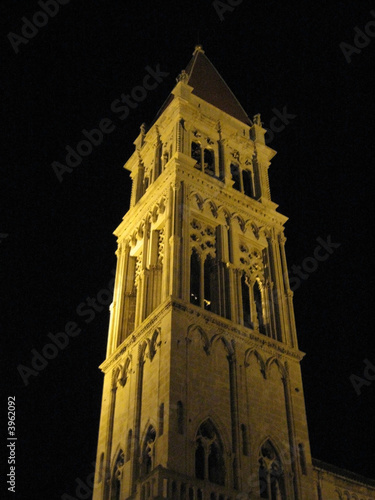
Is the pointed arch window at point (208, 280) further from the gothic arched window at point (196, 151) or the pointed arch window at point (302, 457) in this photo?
the gothic arched window at point (196, 151)

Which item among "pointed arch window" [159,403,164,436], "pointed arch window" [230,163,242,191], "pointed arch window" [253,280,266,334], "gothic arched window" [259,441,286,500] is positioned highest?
"pointed arch window" [230,163,242,191]

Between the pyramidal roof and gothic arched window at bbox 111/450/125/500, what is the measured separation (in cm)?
2151

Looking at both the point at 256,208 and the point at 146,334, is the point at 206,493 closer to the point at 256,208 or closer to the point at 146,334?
the point at 146,334

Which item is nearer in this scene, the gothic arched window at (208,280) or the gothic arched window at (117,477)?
the gothic arched window at (117,477)

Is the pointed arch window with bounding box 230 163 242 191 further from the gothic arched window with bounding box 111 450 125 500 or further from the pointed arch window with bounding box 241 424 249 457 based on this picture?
the gothic arched window with bounding box 111 450 125 500

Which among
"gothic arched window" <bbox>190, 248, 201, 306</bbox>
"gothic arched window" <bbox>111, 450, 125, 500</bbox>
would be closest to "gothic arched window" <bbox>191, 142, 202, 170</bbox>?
"gothic arched window" <bbox>190, 248, 201, 306</bbox>

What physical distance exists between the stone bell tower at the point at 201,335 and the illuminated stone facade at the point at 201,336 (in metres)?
0.06

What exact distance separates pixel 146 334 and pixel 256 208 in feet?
32.9

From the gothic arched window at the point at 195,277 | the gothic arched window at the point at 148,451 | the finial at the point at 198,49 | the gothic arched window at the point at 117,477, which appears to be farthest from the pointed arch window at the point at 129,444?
the finial at the point at 198,49

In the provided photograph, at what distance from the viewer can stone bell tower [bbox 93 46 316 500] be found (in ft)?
82.2

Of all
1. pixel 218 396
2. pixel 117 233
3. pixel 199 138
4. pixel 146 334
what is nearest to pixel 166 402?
pixel 218 396

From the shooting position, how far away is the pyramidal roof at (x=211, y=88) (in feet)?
133

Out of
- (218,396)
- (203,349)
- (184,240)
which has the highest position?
(184,240)

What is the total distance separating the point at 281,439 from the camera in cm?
2728
